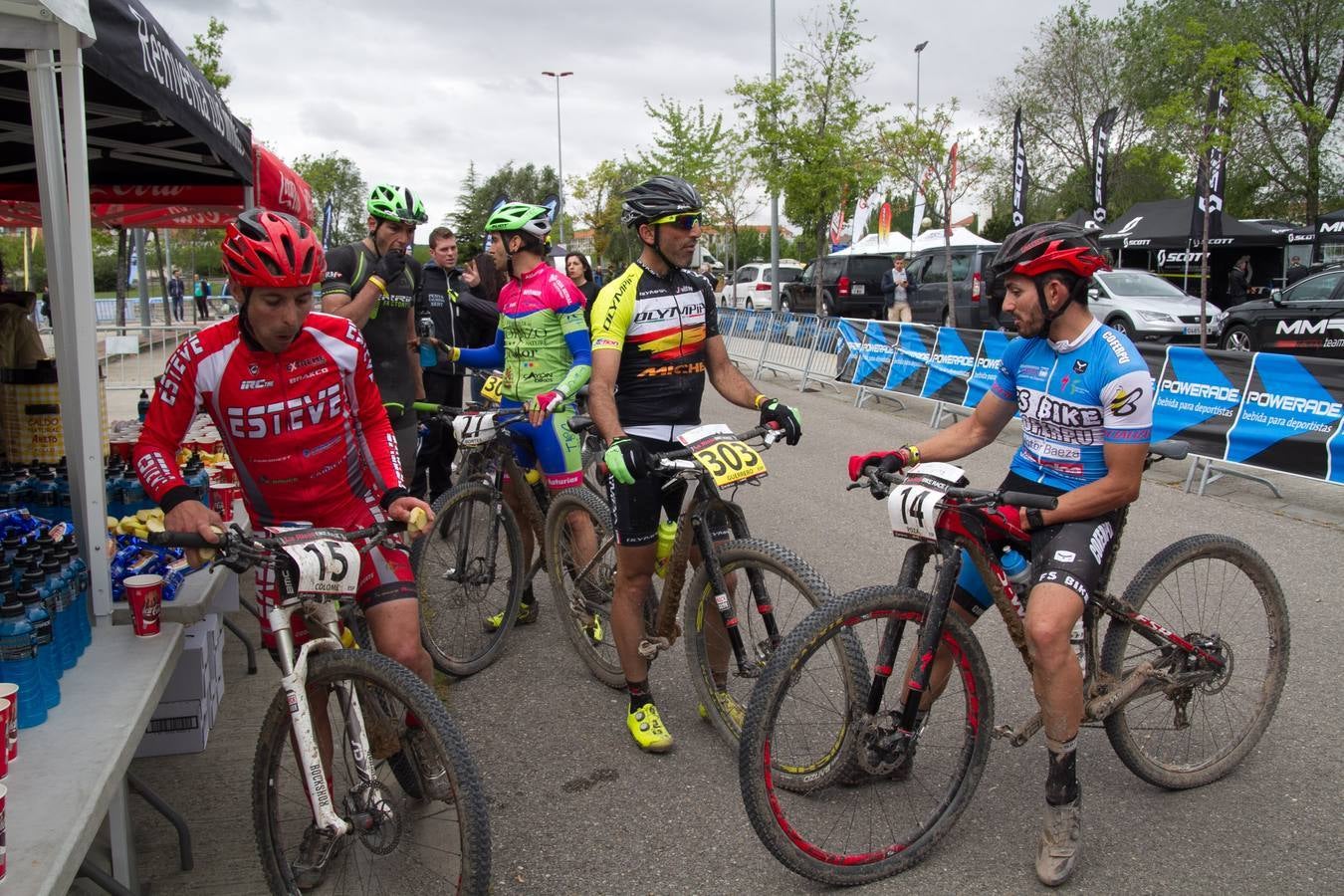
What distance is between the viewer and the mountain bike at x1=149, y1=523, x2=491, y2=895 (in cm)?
259

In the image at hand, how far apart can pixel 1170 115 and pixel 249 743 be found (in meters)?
17.0

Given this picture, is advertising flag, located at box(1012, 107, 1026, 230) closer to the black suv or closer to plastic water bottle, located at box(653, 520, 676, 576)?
the black suv

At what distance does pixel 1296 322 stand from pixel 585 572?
54.2ft

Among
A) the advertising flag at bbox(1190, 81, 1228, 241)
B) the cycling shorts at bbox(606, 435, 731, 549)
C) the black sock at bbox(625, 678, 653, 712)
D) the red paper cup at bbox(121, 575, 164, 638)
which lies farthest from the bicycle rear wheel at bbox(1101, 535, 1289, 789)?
the advertising flag at bbox(1190, 81, 1228, 241)

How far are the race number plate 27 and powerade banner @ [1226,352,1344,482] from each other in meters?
6.38

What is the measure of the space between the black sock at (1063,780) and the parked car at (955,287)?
19881 millimetres

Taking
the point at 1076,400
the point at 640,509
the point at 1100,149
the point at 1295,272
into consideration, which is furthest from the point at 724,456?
the point at 1295,272

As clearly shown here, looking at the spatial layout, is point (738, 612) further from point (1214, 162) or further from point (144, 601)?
point (1214, 162)

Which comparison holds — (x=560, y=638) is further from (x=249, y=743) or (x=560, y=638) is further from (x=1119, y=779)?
(x=1119, y=779)

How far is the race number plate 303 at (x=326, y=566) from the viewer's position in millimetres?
2709

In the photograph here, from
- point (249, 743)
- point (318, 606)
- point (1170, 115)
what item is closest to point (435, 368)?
point (249, 743)

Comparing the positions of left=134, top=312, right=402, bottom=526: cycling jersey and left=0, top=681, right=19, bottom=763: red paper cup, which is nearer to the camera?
left=0, top=681, right=19, bottom=763: red paper cup

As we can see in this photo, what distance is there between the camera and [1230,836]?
3.42m

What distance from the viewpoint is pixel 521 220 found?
5.32 metres
